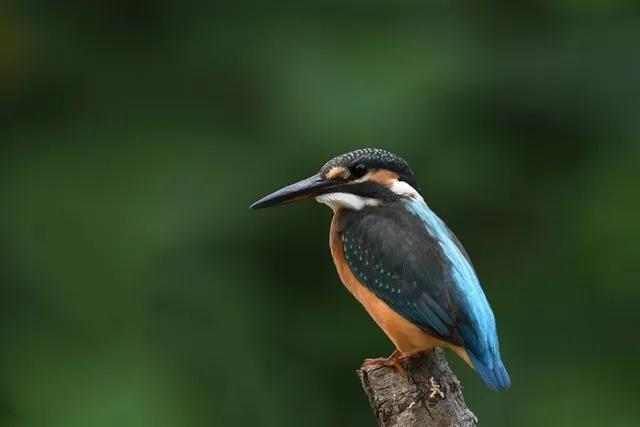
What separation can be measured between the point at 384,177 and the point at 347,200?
14 centimetres

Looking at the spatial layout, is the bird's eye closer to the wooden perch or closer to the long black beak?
the long black beak

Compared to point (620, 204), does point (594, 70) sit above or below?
above

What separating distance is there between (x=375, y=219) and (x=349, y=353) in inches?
83.6

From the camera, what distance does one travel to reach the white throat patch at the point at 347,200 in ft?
13.2

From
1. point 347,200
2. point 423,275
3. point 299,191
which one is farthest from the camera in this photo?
point 347,200

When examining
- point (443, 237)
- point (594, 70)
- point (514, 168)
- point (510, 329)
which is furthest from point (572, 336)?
point (443, 237)

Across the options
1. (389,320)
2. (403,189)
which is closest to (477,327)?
(389,320)

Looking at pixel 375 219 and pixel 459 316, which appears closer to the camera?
pixel 459 316

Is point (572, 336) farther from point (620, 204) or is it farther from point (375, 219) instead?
point (375, 219)

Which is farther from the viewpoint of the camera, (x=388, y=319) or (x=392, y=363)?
(x=388, y=319)

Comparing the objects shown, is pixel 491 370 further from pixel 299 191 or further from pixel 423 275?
pixel 299 191

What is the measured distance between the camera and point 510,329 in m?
5.92

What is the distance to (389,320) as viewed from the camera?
395cm

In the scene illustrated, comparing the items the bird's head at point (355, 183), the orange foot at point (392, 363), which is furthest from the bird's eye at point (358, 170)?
the orange foot at point (392, 363)
